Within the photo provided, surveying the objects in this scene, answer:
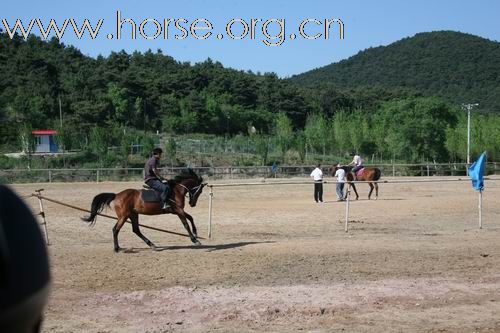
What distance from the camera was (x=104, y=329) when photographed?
6945 mm

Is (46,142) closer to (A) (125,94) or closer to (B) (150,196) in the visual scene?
(A) (125,94)

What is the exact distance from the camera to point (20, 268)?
1276 millimetres

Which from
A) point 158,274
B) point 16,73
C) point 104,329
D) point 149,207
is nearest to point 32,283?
point 104,329

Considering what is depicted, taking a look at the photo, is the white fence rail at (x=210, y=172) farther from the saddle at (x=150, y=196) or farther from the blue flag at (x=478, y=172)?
the saddle at (x=150, y=196)

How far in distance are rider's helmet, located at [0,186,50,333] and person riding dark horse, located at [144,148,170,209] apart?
12.1 metres

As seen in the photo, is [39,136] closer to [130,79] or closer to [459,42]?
[130,79]

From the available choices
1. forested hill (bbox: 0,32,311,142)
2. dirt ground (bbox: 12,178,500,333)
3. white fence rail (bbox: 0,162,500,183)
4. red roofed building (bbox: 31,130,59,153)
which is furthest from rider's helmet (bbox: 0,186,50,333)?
forested hill (bbox: 0,32,311,142)

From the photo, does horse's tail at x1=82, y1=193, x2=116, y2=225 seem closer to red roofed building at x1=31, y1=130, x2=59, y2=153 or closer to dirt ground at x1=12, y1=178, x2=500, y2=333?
dirt ground at x1=12, y1=178, x2=500, y2=333

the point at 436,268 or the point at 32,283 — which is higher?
the point at 32,283

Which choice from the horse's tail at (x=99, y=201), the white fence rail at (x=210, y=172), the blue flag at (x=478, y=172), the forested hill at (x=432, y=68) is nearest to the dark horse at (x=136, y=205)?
the horse's tail at (x=99, y=201)

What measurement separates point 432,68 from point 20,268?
17843 cm

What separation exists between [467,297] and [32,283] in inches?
317

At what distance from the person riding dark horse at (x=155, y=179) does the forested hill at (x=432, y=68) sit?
138 m

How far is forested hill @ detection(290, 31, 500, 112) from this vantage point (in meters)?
158
